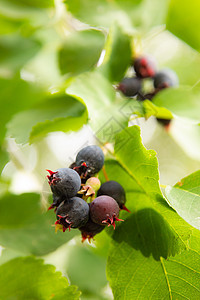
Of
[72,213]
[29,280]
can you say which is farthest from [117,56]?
[29,280]

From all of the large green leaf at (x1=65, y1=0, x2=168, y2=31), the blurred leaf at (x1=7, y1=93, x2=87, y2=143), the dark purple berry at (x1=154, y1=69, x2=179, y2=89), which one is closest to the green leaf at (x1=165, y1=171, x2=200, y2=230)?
the blurred leaf at (x1=7, y1=93, x2=87, y2=143)

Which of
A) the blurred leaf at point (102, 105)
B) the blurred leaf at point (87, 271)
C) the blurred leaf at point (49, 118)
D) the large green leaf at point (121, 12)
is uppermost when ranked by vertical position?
the large green leaf at point (121, 12)

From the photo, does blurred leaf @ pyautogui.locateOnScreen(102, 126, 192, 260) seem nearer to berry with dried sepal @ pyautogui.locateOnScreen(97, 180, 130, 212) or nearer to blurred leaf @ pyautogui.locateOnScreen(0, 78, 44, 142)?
berry with dried sepal @ pyautogui.locateOnScreen(97, 180, 130, 212)

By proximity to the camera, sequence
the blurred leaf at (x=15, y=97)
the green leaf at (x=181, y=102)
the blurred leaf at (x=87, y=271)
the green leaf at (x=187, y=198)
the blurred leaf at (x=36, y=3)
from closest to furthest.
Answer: the green leaf at (x=187, y=198), the green leaf at (x=181, y=102), the blurred leaf at (x=15, y=97), the blurred leaf at (x=36, y=3), the blurred leaf at (x=87, y=271)

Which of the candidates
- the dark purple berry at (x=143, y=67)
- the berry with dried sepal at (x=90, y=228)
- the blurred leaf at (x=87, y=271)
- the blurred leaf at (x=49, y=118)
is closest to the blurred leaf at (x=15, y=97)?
the blurred leaf at (x=49, y=118)

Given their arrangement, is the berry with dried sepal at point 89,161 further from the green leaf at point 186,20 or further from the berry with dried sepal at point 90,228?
the green leaf at point 186,20
